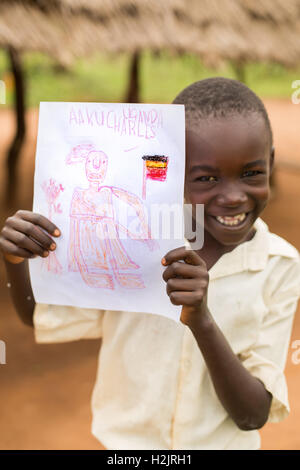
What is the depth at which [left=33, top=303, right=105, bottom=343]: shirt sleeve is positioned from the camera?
109 cm

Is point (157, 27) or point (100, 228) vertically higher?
point (157, 27)

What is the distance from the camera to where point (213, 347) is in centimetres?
90

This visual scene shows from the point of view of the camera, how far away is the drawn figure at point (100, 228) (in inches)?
35.7

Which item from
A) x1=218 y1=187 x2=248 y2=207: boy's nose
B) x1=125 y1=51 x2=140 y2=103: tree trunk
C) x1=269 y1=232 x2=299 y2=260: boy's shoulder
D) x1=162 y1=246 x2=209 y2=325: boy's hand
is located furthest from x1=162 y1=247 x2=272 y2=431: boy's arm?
x1=125 y1=51 x2=140 y2=103: tree trunk

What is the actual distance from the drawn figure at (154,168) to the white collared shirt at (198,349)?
25 centimetres

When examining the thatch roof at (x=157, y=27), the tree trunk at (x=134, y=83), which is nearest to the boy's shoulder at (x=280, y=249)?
the thatch roof at (x=157, y=27)

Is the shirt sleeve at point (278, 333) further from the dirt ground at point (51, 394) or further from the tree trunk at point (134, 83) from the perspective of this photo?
the tree trunk at point (134, 83)

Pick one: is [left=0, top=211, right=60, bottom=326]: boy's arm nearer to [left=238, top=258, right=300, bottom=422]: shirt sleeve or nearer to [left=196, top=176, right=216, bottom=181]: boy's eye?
[left=196, top=176, right=216, bottom=181]: boy's eye

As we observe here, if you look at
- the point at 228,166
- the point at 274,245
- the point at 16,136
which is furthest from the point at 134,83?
the point at 228,166

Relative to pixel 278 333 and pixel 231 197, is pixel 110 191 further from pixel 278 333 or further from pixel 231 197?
pixel 278 333

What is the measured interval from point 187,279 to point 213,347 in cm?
15

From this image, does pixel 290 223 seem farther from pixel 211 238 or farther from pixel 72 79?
pixel 72 79

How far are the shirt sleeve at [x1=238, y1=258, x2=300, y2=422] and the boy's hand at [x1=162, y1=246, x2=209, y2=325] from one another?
0.79ft
